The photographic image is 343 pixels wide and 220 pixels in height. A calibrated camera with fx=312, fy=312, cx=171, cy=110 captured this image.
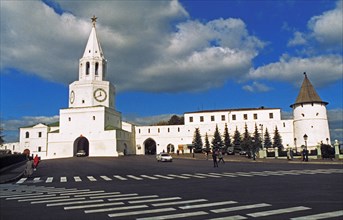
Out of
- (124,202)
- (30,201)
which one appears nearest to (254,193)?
(124,202)

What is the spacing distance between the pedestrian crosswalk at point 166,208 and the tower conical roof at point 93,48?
187 ft

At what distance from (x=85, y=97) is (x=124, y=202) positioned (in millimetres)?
57645

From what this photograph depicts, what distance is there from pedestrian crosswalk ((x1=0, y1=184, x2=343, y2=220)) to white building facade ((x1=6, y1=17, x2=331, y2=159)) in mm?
50701

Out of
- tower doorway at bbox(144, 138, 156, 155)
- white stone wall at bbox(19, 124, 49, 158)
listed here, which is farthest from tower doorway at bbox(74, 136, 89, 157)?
tower doorway at bbox(144, 138, 156, 155)

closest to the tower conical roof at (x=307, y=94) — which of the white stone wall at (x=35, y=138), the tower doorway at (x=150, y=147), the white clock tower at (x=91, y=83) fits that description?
the tower doorway at (x=150, y=147)

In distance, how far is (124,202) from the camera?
9.28 metres

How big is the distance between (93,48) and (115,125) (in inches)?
682

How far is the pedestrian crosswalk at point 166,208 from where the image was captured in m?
7.13

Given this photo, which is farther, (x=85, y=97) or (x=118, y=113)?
(x=118, y=113)

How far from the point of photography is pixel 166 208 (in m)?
8.14

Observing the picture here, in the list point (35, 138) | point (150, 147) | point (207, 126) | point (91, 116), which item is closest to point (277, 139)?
point (207, 126)

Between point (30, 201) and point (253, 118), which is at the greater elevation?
point (253, 118)

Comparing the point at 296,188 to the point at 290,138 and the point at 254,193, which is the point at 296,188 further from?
the point at 290,138

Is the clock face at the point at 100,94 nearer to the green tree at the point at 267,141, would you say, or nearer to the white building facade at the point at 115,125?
the white building facade at the point at 115,125
